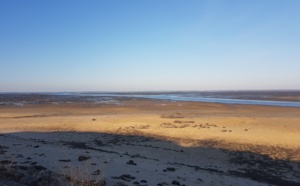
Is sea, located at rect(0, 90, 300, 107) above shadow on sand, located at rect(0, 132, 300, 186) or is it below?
above

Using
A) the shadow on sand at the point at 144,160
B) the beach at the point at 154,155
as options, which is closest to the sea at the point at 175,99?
the beach at the point at 154,155

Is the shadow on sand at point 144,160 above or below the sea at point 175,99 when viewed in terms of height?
below

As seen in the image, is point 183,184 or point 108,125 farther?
point 108,125

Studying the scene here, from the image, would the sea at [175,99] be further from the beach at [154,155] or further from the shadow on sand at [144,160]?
the shadow on sand at [144,160]

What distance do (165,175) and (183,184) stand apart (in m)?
0.97

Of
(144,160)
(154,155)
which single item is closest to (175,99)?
(154,155)

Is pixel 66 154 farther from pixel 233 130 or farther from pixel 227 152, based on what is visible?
pixel 233 130

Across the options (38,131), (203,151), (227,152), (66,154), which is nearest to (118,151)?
(66,154)

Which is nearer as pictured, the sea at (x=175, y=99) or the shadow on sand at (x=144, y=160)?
the shadow on sand at (x=144, y=160)

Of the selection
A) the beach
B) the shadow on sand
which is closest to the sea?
the beach

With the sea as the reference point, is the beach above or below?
below

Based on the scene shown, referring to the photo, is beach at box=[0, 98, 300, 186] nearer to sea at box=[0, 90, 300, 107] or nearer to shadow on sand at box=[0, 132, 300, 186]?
shadow on sand at box=[0, 132, 300, 186]

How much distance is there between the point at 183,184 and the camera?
331 inches

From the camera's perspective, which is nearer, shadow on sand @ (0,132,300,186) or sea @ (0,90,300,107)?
shadow on sand @ (0,132,300,186)
